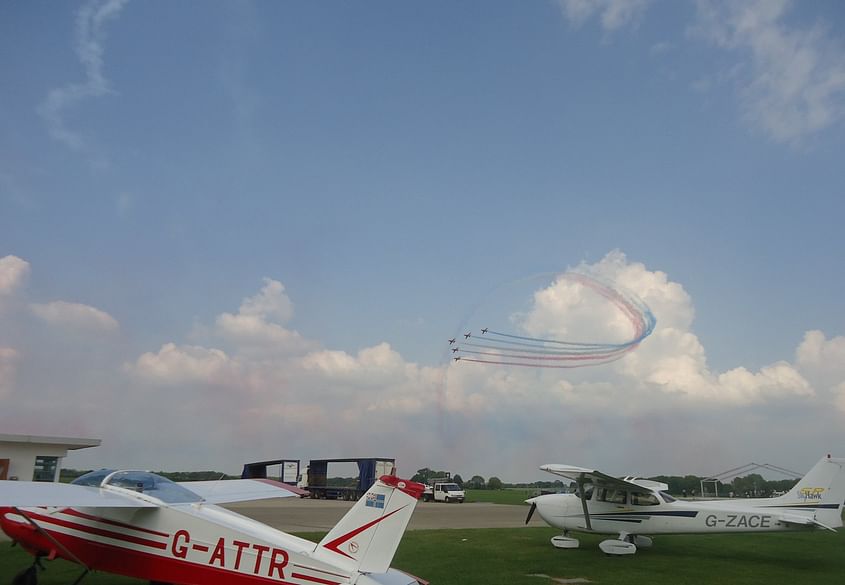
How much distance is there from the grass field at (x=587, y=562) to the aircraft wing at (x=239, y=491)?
2.04 metres

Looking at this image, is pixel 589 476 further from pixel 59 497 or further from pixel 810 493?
pixel 59 497

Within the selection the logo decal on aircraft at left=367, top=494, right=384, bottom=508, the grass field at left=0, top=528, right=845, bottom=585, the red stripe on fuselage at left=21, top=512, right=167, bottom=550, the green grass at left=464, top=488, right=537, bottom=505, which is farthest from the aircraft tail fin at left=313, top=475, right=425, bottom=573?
the green grass at left=464, top=488, right=537, bottom=505

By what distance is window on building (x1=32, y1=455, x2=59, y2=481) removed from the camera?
23.8 m

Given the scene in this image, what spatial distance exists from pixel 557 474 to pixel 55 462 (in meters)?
21.7

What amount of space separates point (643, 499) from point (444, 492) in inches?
1202

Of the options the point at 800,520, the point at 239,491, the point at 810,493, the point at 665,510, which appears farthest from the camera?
the point at 665,510

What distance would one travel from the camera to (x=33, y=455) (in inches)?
928

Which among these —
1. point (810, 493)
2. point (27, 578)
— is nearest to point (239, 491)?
point (27, 578)

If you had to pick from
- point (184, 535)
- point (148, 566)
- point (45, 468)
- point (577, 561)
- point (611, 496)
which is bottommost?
point (577, 561)

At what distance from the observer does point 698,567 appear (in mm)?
13484

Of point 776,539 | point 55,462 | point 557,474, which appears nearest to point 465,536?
point 557,474

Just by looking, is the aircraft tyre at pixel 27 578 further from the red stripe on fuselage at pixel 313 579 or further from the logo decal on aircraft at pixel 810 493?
the logo decal on aircraft at pixel 810 493

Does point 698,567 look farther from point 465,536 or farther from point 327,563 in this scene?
A: point 327,563

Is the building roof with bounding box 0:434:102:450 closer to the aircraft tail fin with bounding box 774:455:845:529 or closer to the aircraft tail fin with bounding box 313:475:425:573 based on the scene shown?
the aircraft tail fin with bounding box 313:475:425:573
